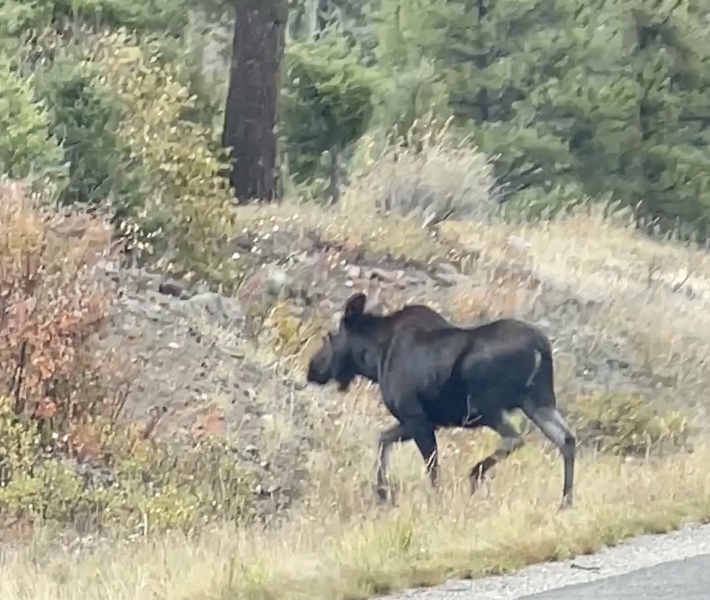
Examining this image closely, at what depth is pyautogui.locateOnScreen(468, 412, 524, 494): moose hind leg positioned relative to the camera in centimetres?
1246

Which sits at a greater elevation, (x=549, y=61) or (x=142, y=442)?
(x=549, y=61)

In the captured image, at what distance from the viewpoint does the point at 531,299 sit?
18.7 m

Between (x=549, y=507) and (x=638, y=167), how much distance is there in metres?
19.5

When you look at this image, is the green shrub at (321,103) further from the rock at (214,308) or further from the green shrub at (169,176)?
the rock at (214,308)

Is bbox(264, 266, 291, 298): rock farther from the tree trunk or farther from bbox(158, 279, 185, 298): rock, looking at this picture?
the tree trunk

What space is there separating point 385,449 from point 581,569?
335 cm

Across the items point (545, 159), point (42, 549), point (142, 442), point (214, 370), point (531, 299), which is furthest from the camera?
point (545, 159)

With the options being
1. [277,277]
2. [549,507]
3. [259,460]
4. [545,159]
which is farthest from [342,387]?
[545,159]

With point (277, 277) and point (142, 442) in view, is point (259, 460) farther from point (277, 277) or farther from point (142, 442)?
point (277, 277)

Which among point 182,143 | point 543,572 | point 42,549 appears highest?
point 182,143

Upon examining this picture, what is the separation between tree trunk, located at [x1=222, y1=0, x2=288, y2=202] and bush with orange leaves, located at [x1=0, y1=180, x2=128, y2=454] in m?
6.00

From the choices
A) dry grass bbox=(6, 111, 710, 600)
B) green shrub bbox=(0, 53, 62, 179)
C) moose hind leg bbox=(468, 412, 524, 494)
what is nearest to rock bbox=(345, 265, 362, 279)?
dry grass bbox=(6, 111, 710, 600)

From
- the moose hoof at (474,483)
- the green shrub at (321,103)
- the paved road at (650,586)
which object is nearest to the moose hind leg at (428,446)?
the moose hoof at (474,483)

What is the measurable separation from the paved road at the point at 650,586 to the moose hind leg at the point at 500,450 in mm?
2863
